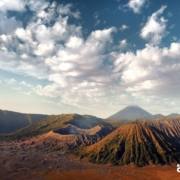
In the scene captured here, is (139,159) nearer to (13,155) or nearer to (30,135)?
(13,155)

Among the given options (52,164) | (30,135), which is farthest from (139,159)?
(30,135)

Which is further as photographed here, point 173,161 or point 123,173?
point 173,161

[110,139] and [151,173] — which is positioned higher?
[110,139]

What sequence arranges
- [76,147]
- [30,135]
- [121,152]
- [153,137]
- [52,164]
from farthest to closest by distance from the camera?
[30,135] → [76,147] → [153,137] → [121,152] → [52,164]

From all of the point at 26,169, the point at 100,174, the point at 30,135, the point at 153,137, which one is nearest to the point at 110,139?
the point at 153,137

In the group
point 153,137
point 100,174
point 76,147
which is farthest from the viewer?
point 76,147

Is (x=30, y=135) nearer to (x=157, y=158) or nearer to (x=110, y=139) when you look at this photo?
(x=110, y=139)
